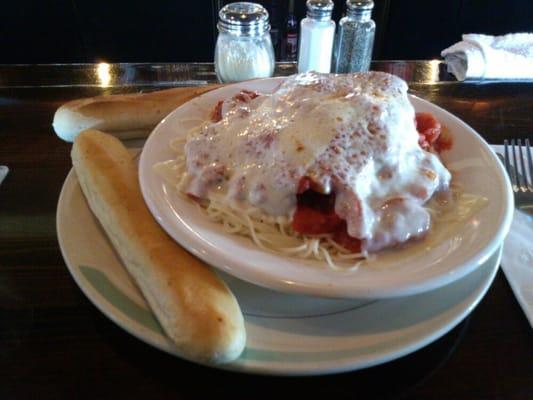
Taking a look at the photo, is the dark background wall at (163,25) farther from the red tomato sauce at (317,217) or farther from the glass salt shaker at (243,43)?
the red tomato sauce at (317,217)

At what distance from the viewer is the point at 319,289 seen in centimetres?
78

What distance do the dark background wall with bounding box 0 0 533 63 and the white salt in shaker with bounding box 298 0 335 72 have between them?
4.35 feet

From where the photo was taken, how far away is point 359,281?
785 mm

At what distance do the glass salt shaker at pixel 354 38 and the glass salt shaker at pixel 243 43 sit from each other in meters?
0.27

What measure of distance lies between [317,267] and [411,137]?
401 mm

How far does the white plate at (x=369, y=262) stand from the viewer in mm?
784

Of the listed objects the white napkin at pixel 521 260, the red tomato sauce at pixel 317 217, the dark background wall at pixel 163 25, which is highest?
the red tomato sauce at pixel 317 217

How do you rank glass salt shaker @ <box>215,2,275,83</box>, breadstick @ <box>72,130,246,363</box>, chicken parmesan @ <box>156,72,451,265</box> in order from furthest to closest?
glass salt shaker @ <box>215,2,275,83</box>, chicken parmesan @ <box>156,72,451,265</box>, breadstick @ <box>72,130,246,363</box>

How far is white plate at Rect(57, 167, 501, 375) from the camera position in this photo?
0.76 m

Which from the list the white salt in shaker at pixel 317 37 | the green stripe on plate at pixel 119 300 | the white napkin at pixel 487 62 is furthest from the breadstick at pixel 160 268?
the white napkin at pixel 487 62

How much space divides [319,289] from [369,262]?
5.5 inches

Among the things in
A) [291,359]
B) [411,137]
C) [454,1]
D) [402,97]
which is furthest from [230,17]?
[454,1]

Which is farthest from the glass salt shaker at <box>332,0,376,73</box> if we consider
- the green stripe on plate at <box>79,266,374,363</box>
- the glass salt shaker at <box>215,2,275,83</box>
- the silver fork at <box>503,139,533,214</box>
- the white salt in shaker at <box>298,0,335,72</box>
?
the green stripe on plate at <box>79,266,374,363</box>

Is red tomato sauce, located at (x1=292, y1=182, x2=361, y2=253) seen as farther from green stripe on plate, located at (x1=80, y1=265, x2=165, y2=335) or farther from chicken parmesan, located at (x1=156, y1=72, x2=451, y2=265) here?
green stripe on plate, located at (x1=80, y1=265, x2=165, y2=335)
